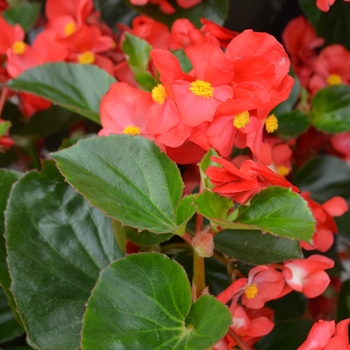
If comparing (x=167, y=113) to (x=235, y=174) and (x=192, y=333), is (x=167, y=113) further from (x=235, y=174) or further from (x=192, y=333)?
(x=192, y=333)

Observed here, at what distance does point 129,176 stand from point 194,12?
0.45 meters

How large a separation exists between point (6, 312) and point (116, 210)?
32 cm

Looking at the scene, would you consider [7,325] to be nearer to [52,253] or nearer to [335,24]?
[52,253]

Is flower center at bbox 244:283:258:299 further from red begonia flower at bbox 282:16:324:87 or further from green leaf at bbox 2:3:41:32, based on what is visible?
green leaf at bbox 2:3:41:32

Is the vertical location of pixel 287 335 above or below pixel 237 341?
below

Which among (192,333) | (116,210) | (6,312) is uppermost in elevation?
(116,210)

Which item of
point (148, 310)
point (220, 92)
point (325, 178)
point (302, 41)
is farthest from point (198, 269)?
point (302, 41)

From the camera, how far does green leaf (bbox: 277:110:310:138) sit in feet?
2.28

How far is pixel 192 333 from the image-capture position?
43 cm

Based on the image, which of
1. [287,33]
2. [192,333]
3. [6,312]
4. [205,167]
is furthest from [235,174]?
[287,33]

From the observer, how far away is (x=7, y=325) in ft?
2.02

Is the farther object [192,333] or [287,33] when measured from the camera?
[287,33]

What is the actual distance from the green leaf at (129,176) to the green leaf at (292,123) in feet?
0.98

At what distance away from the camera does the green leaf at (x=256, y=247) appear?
1.66 feet
